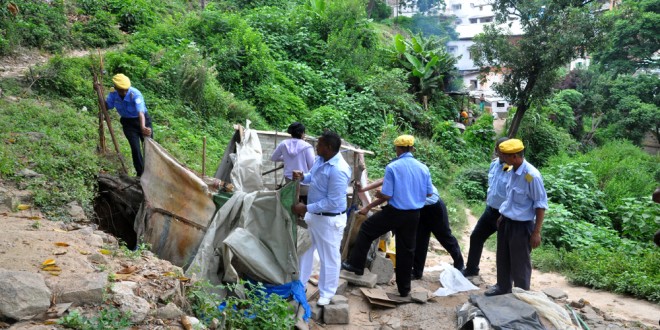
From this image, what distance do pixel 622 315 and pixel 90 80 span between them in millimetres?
9205

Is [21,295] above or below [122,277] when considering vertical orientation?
above

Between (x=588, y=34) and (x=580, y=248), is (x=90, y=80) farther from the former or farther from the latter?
(x=588, y=34)

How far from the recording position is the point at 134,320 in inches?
144

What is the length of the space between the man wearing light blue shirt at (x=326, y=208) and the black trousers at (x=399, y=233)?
520 millimetres

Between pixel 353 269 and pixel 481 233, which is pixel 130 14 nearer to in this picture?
pixel 353 269

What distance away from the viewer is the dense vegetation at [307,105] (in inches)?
301

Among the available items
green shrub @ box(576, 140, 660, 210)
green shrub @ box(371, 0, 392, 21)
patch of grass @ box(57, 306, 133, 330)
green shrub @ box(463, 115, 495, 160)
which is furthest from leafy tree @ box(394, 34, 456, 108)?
patch of grass @ box(57, 306, 133, 330)

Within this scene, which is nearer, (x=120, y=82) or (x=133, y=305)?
(x=133, y=305)

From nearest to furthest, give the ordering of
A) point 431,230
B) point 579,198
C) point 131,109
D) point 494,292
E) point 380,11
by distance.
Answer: point 494,292, point 431,230, point 131,109, point 579,198, point 380,11

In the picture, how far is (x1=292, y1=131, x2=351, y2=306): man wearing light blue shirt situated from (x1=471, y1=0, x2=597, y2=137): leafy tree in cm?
1318

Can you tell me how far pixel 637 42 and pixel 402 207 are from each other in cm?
2463

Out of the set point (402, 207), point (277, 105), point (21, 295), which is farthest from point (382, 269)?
point (277, 105)

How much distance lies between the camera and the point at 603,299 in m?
6.88

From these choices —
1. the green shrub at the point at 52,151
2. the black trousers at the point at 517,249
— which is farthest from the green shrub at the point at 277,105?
the black trousers at the point at 517,249
